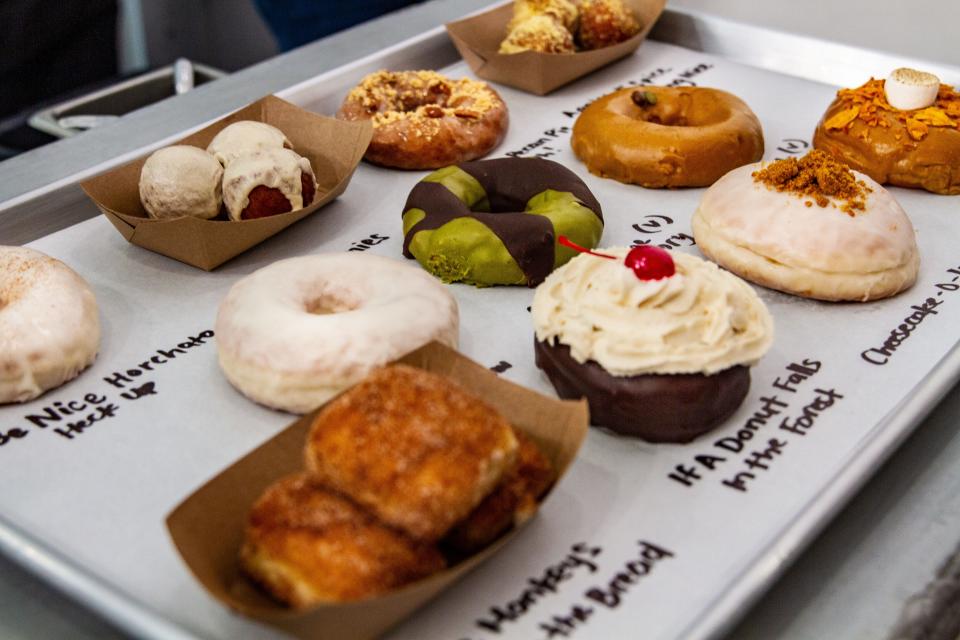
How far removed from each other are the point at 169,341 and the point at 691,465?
1015 millimetres

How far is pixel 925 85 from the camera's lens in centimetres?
250

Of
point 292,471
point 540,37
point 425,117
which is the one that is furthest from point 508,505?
point 540,37

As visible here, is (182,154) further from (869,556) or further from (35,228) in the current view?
(869,556)

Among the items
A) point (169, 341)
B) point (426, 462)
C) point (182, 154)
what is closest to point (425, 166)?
point (182, 154)

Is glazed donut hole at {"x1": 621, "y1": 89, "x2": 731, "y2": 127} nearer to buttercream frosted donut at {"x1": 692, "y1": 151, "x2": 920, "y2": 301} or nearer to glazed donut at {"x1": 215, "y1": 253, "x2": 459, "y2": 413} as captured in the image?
buttercream frosted donut at {"x1": 692, "y1": 151, "x2": 920, "y2": 301}

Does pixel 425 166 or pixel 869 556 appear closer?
pixel 869 556

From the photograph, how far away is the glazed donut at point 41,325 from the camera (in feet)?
5.92

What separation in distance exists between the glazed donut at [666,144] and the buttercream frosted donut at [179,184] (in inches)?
36.3

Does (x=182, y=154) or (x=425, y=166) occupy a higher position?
(x=182, y=154)

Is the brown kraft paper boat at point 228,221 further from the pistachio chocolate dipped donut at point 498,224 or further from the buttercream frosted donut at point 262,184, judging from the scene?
the pistachio chocolate dipped donut at point 498,224

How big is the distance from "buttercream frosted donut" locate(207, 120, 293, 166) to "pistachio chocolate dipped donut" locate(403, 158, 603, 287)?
1.08ft

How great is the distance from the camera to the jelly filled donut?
1.68 metres

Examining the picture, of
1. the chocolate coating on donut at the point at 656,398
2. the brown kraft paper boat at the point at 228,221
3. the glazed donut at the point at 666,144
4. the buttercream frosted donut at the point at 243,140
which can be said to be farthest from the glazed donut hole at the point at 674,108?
the chocolate coating on donut at the point at 656,398

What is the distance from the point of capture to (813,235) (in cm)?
209
